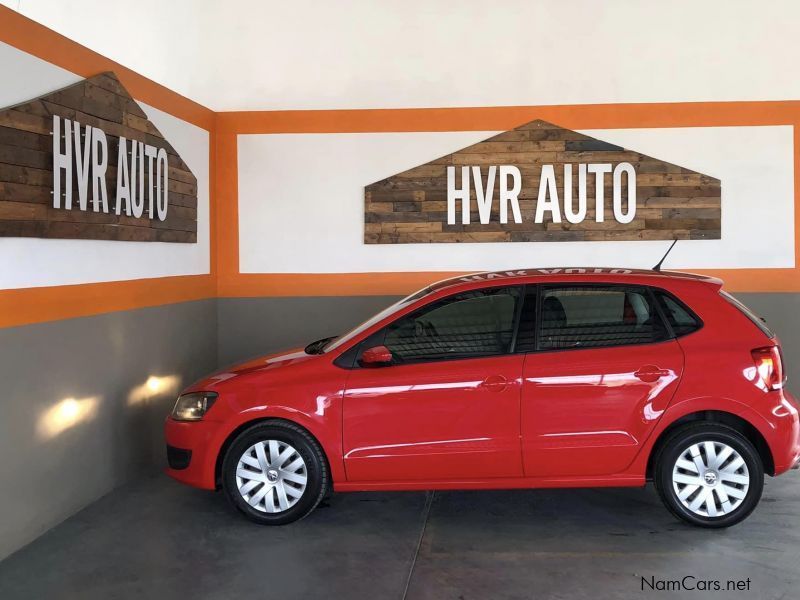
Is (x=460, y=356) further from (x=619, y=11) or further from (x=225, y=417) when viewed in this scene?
(x=619, y=11)

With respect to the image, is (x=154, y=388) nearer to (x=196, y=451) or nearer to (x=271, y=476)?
(x=196, y=451)

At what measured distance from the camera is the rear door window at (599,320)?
4660 mm

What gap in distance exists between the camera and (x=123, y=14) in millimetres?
7652

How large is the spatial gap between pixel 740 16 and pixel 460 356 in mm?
4776

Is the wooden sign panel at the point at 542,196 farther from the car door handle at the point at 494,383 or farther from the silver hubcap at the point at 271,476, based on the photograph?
the silver hubcap at the point at 271,476

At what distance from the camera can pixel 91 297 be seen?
5.30m

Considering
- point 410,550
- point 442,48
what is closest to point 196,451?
point 410,550

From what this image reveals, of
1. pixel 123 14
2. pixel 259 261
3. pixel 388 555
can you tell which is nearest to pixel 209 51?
pixel 123 14

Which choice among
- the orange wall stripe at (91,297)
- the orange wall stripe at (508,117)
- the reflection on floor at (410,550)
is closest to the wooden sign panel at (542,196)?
the orange wall stripe at (508,117)

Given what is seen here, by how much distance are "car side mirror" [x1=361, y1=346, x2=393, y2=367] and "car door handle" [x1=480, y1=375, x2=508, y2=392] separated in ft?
1.89

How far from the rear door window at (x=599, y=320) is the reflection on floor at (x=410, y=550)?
3.65 ft

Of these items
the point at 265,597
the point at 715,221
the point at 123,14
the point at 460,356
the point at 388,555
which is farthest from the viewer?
the point at 123,14

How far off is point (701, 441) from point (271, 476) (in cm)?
252

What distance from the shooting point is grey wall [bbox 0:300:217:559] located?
14.8ft
